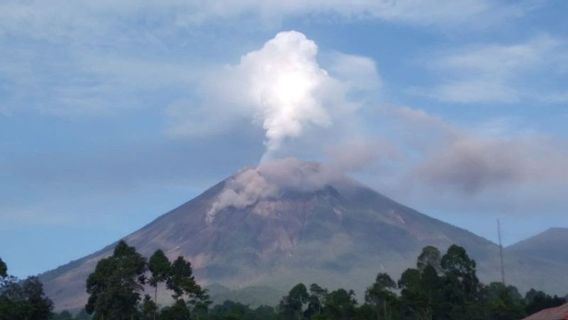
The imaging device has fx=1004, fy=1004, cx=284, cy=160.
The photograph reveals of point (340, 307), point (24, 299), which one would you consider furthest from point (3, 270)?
point (340, 307)

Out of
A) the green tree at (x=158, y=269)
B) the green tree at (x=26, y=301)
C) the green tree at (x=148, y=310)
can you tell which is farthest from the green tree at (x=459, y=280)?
the green tree at (x=26, y=301)

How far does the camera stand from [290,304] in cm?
8738

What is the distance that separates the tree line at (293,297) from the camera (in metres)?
62.1

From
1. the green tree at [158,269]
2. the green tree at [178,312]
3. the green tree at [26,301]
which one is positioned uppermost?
the green tree at [158,269]

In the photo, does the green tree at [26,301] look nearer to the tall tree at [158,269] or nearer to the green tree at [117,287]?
the green tree at [117,287]

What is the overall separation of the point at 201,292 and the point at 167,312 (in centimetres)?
307

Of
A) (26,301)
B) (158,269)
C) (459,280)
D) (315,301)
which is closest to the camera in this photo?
(26,301)

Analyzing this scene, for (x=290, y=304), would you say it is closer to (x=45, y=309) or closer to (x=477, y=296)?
(x=477, y=296)

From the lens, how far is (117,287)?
202 feet

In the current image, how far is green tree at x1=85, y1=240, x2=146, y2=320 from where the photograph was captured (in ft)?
202

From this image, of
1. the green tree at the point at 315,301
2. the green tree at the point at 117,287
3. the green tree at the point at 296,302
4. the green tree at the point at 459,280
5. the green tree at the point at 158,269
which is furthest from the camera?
the green tree at the point at 296,302

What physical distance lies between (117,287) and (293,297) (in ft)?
92.2

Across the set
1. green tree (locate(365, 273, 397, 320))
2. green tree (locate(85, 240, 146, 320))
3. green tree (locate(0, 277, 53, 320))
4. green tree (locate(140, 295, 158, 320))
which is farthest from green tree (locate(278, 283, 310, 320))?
green tree (locate(0, 277, 53, 320))

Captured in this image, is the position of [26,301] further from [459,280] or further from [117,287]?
[459,280]
